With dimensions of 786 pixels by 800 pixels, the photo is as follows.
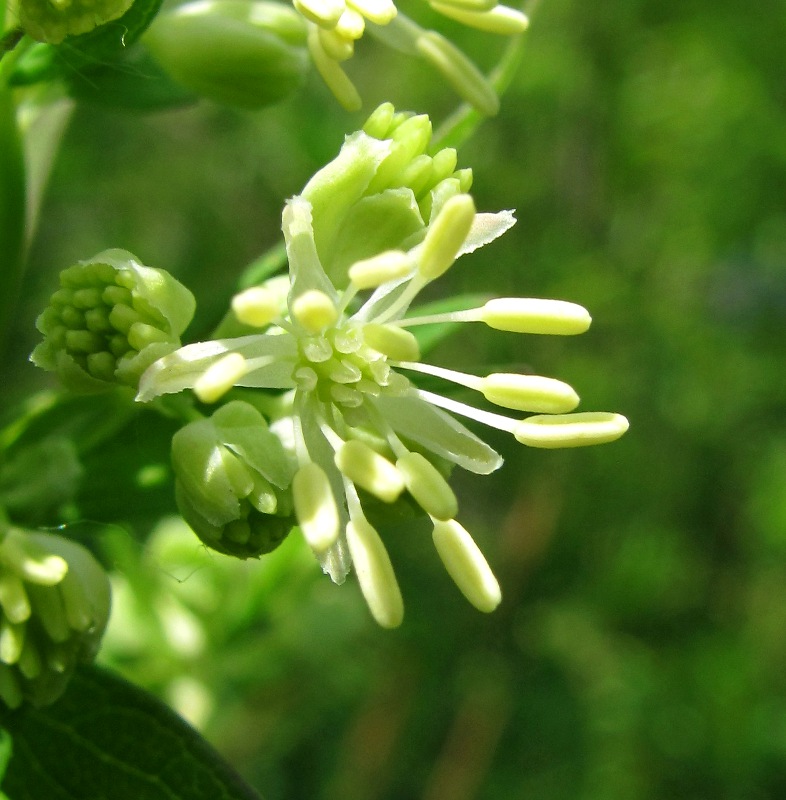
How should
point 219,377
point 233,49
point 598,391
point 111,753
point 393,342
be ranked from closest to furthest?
point 219,377 → point 393,342 → point 111,753 → point 233,49 → point 598,391

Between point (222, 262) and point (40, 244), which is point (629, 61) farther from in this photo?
point (40, 244)

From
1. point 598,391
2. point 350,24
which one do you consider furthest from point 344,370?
point 598,391

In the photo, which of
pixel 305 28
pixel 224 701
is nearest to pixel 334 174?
pixel 305 28

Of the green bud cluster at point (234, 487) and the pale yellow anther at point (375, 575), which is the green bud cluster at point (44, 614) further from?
the pale yellow anther at point (375, 575)

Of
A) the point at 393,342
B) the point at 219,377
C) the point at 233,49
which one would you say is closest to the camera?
the point at 219,377

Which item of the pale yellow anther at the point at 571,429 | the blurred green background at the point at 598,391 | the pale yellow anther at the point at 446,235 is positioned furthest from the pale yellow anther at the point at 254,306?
the blurred green background at the point at 598,391

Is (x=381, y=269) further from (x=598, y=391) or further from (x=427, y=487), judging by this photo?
(x=598, y=391)

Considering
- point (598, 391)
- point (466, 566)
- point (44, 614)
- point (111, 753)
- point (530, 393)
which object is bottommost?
point (598, 391)

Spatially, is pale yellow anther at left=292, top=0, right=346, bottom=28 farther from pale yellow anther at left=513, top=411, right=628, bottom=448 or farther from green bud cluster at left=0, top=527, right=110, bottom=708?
green bud cluster at left=0, top=527, right=110, bottom=708
